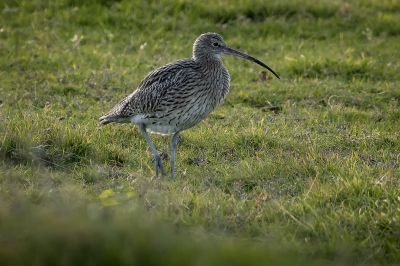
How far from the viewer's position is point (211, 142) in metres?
9.36

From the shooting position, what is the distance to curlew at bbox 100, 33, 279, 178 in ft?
28.7

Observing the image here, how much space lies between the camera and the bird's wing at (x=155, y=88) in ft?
29.1

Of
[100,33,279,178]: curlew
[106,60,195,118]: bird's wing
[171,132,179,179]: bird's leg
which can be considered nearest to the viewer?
[171,132,179,179]: bird's leg

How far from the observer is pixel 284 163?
26.8 ft

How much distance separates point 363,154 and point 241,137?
1.52 metres

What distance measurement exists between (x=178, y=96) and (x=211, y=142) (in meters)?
0.92

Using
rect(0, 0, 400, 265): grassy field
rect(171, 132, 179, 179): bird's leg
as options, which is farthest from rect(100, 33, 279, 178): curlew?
rect(0, 0, 400, 265): grassy field

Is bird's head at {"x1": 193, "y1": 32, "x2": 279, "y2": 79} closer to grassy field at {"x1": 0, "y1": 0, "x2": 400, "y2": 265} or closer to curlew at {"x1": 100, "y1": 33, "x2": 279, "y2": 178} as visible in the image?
curlew at {"x1": 100, "y1": 33, "x2": 279, "y2": 178}

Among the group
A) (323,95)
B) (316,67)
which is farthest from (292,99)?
(316,67)

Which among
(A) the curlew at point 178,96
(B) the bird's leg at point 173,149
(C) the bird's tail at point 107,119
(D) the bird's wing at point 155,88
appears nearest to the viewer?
(B) the bird's leg at point 173,149

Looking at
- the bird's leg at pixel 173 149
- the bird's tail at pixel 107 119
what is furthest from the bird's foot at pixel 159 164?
the bird's tail at pixel 107 119

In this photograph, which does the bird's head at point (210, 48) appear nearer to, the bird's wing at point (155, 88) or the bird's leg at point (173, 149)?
the bird's wing at point (155, 88)

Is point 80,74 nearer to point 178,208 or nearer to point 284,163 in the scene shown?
point 284,163

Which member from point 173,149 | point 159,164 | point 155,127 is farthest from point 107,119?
point 159,164
